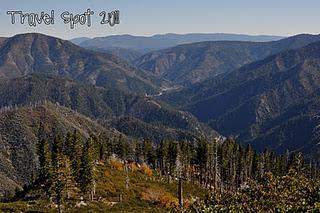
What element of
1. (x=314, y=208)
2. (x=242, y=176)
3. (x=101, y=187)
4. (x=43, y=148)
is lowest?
(x=242, y=176)

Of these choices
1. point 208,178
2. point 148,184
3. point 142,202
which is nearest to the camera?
point 142,202

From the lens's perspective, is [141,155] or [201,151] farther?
[141,155]

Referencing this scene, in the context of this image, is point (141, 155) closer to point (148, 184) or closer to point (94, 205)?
point (148, 184)

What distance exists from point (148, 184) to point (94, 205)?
108 feet

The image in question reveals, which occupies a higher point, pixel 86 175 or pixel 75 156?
pixel 75 156

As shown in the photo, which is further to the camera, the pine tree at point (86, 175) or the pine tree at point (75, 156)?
the pine tree at point (75, 156)

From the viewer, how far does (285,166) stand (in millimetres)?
167750

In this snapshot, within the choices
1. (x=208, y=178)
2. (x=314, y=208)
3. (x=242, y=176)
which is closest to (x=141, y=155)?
(x=208, y=178)

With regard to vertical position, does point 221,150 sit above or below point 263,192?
below

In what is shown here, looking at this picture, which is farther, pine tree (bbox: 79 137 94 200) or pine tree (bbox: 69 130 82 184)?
pine tree (bbox: 69 130 82 184)

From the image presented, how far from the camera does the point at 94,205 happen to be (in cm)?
10569

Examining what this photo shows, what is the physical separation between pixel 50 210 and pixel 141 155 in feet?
273

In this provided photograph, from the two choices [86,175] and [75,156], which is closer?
[86,175]

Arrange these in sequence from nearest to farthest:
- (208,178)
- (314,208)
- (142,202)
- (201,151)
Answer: (314,208) < (142,202) < (201,151) < (208,178)
